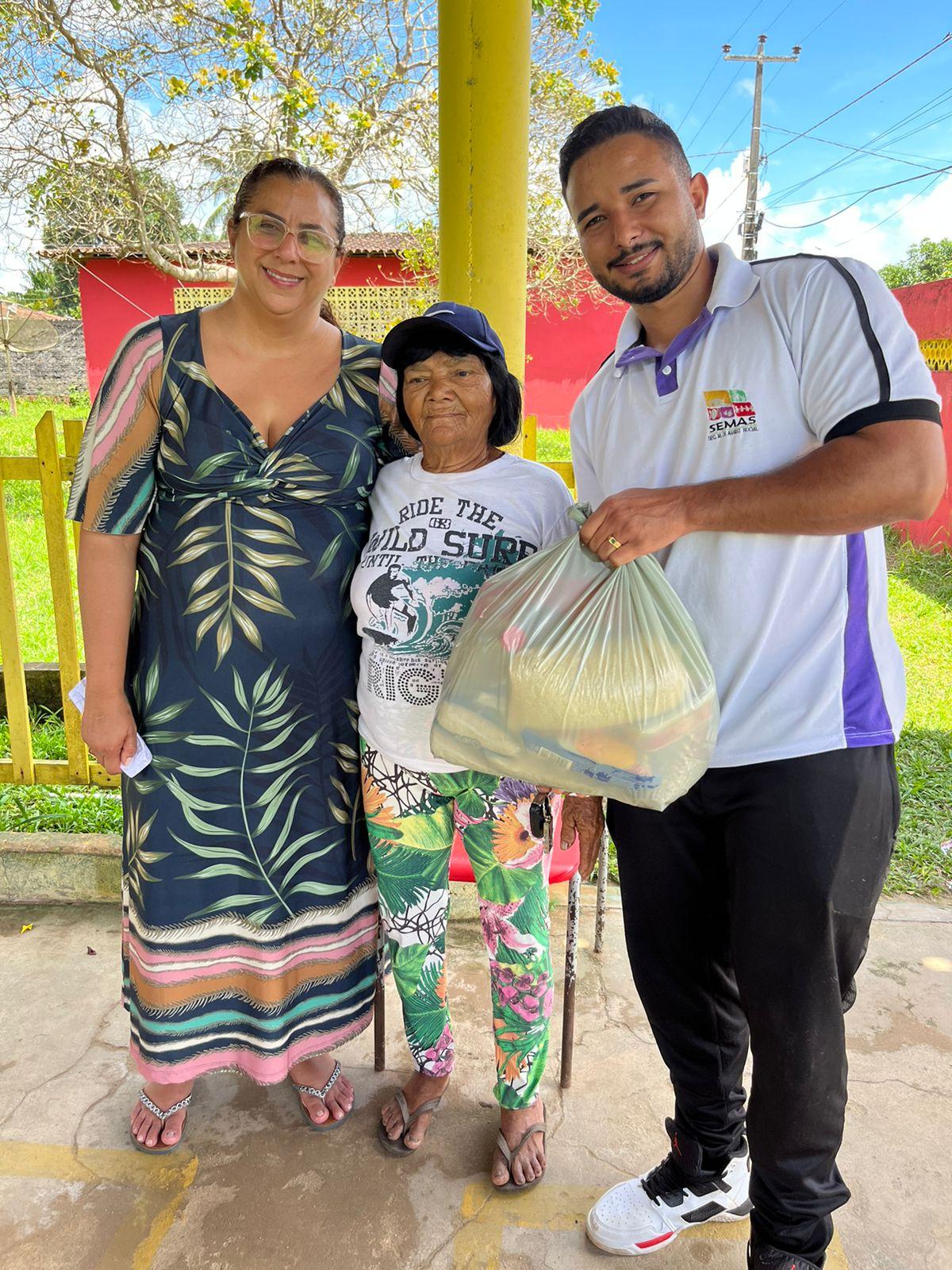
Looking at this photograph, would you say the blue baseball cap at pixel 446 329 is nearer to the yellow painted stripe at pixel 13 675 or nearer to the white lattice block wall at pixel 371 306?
the yellow painted stripe at pixel 13 675

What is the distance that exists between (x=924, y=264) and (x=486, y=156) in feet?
106

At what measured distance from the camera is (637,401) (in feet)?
5.17

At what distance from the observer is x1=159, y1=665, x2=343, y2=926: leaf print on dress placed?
1871mm

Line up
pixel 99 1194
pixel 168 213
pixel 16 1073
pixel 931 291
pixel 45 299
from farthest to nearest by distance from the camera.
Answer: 1. pixel 45 299
2. pixel 931 291
3. pixel 168 213
4. pixel 16 1073
5. pixel 99 1194

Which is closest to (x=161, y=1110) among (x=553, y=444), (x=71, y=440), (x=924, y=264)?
(x=71, y=440)

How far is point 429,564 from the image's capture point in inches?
68.2

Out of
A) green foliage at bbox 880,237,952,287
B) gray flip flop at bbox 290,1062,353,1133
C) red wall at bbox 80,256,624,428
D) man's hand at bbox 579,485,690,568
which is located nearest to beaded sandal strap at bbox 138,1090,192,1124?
gray flip flop at bbox 290,1062,353,1133

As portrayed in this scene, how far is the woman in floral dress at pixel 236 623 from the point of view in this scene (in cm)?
178

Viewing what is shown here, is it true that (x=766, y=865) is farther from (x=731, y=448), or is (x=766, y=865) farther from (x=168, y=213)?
(x=168, y=213)

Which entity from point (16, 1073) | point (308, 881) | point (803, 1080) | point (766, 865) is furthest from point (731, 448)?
point (16, 1073)

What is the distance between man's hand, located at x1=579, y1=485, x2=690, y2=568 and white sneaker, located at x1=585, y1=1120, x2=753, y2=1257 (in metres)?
1.33

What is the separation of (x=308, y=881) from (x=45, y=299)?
20.4 metres

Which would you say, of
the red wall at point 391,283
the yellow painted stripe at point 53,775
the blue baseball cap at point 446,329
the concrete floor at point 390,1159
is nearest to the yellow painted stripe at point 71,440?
the yellow painted stripe at point 53,775

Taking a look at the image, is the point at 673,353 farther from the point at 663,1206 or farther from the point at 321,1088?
the point at 321,1088
